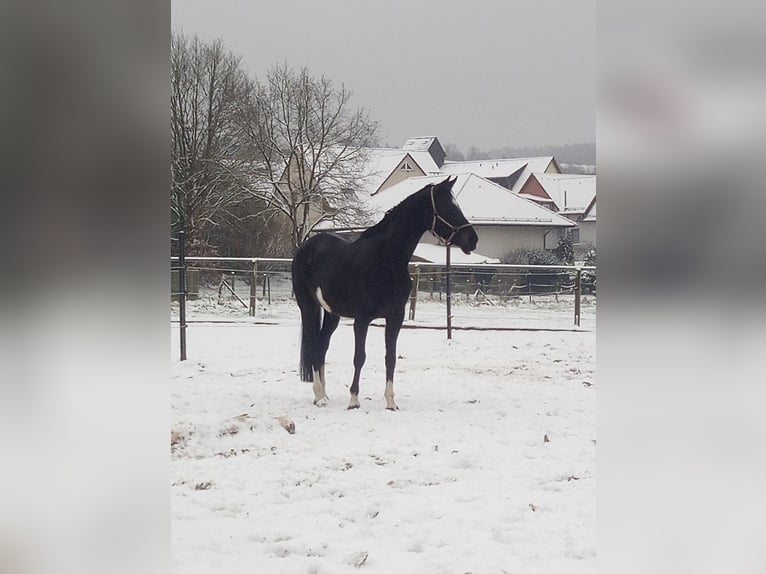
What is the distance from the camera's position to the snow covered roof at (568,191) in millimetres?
3139

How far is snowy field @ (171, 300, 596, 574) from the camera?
1.73 meters

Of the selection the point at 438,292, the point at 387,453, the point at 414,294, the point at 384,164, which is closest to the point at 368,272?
the point at 384,164

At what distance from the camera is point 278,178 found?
299 centimetres

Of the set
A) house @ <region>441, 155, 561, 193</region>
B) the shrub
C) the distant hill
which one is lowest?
the shrub

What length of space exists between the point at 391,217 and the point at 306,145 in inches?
23.1

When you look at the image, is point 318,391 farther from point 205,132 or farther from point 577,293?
point 577,293

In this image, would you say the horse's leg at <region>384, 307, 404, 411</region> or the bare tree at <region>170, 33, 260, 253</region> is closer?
the horse's leg at <region>384, 307, 404, 411</region>

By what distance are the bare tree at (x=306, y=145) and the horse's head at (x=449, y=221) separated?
412mm

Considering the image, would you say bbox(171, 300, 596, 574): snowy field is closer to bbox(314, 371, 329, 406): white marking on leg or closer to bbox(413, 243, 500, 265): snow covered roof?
bbox(314, 371, 329, 406): white marking on leg

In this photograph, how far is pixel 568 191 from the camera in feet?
10.4

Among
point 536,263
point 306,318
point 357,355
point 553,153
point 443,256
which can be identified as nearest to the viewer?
point 357,355

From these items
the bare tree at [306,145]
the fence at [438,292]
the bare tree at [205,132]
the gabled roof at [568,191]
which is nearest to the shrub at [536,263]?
the fence at [438,292]

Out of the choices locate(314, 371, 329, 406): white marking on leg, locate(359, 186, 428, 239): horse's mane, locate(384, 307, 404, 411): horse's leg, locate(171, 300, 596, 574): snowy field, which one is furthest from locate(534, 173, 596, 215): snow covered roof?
locate(314, 371, 329, 406): white marking on leg
